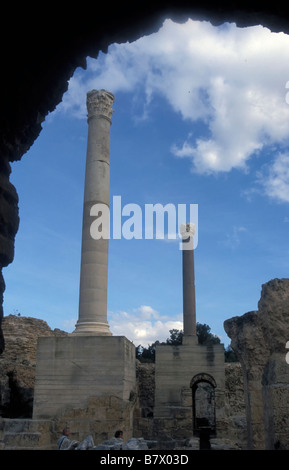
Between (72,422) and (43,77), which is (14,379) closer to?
(72,422)

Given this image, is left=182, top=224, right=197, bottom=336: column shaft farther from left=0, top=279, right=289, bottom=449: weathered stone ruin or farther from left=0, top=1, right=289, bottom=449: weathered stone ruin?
left=0, top=1, right=289, bottom=449: weathered stone ruin

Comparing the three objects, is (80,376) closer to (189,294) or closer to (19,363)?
(19,363)

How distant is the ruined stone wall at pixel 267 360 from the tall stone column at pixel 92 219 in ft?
25.8

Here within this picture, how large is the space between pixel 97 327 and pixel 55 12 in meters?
11.0

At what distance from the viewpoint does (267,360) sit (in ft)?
19.5

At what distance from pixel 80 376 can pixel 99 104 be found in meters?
8.87

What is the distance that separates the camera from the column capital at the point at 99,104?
15938 mm

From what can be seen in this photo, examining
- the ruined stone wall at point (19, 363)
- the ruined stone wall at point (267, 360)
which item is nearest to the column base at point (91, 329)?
the ruined stone wall at point (19, 363)

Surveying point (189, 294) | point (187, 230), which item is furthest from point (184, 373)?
point (187, 230)

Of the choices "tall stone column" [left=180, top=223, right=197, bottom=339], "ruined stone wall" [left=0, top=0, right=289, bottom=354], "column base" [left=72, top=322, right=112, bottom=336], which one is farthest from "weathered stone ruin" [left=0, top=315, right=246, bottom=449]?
"ruined stone wall" [left=0, top=0, right=289, bottom=354]

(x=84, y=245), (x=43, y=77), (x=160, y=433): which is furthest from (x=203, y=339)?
(x=43, y=77)

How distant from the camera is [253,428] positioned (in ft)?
20.7

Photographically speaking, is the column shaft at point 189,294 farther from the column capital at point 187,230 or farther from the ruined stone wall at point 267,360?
the ruined stone wall at point 267,360

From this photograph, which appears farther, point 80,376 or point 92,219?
point 92,219
